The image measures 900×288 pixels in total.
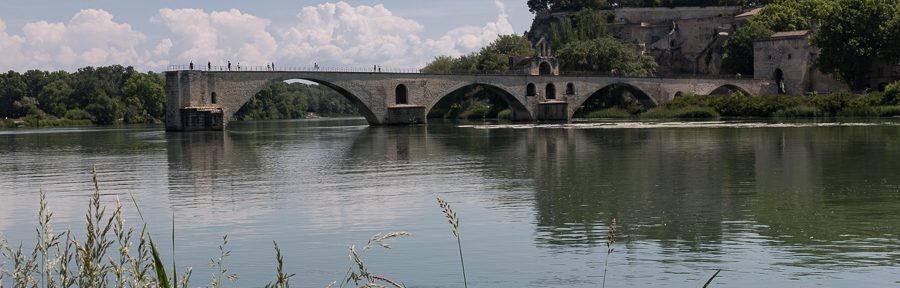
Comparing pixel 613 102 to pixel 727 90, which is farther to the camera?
pixel 727 90

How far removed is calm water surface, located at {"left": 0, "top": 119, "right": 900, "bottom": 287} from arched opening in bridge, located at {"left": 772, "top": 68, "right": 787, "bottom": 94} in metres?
56.6

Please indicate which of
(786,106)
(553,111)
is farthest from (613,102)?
(786,106)

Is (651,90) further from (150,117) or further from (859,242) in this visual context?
(859,242)

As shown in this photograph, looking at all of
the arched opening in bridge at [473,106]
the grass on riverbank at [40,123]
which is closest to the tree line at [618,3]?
the arched opening in bridge at [473,106]

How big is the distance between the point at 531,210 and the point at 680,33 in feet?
305

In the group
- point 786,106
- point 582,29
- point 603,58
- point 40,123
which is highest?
point 582,29

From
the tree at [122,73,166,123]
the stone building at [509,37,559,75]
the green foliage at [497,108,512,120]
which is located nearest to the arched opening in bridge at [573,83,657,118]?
the stone building at [509,37,559,75]

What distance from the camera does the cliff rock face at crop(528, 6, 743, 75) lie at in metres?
103

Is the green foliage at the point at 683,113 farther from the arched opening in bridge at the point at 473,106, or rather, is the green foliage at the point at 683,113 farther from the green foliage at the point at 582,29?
the green foliage at the point at 582,29

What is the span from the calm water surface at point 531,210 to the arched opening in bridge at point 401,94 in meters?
41.6

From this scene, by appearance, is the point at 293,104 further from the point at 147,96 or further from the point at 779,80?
the point at 779,80

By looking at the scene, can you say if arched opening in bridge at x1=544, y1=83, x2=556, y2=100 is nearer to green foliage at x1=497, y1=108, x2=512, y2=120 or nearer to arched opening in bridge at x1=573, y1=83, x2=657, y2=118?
arched opening in bridge at x1=573, y1=83, x2=657, y2=118

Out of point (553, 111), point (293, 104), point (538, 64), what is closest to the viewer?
point (553, 111)

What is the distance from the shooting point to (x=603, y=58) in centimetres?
8788
